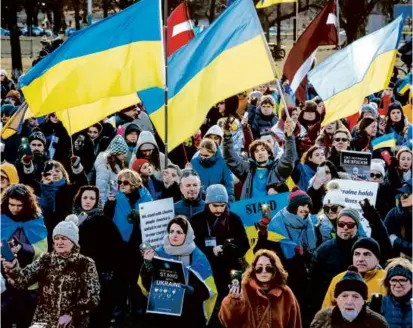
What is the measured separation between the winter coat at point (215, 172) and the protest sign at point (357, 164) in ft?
3.75

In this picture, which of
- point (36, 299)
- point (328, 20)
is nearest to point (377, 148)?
point (328, 20)

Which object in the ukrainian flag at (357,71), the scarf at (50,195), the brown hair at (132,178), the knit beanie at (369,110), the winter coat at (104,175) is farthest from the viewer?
the knit beanie at (369,110)

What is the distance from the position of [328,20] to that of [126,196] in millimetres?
6155

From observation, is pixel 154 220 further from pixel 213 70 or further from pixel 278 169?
pixel 278 169

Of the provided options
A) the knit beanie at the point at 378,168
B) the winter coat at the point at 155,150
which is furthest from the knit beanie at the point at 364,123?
the winter coat at the point at 155,150

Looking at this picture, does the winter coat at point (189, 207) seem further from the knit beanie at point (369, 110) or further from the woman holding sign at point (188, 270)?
the knit beanie at point (369, 110)

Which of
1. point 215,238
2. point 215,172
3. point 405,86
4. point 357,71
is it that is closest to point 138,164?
point 215,172

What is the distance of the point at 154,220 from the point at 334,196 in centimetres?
154

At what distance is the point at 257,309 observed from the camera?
6535mm

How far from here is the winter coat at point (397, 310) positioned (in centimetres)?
657

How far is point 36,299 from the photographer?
724 cm

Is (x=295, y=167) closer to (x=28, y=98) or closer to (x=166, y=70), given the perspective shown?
(x=166, y=70)

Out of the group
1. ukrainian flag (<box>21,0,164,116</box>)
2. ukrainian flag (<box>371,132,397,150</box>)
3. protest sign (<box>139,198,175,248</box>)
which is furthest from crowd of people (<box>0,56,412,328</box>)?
ukrainian flag (<box>21,0,164,116</box>)

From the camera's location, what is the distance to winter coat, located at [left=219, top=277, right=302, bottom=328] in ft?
21.3
